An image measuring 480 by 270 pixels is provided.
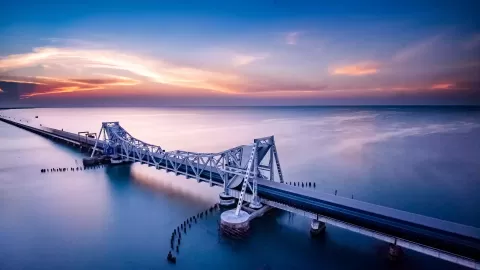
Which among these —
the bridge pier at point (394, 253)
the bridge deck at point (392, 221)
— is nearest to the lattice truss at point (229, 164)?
the bridge deck at point (392, 221)

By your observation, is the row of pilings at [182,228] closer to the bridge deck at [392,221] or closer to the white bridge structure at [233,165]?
the white bridge structure at [233,165]

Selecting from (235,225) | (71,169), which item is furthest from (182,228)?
(71,169)

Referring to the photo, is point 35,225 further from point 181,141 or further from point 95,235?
point 181,141

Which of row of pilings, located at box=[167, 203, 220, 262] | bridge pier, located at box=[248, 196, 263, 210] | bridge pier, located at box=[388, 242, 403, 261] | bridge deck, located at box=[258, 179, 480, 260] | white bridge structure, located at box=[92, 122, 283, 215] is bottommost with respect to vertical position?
row of pilings, located at box=[167, 203, 220, 262]

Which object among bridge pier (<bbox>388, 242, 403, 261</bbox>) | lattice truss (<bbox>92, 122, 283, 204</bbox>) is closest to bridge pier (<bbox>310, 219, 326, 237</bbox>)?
bridge pier (<bbox>388, 242, 403, 261</bbox>)

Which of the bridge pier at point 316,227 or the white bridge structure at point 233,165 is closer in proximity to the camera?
the bridge pier at point 316,227

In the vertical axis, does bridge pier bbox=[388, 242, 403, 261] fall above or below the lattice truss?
below

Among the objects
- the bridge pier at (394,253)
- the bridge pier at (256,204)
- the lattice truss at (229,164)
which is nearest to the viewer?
the bridge pier at (394,253)

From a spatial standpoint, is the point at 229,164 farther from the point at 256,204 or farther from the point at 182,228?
the point at 182,228

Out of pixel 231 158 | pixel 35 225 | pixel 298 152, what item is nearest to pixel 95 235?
pixel 35 225

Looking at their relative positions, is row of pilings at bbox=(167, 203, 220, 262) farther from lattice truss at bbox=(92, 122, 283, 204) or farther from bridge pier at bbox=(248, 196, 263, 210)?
bridge pier at bbox=(248, 196, 263, 210)
